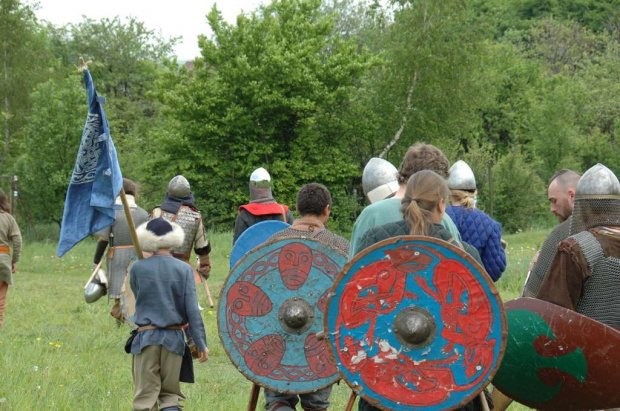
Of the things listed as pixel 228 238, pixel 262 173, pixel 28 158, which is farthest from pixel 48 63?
pixel 262 173

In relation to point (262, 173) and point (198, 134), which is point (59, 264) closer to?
point (198, 134)

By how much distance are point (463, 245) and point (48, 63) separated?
30608mm

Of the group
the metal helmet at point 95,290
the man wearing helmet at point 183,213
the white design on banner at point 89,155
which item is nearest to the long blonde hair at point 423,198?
the white design on banner at point 89,155

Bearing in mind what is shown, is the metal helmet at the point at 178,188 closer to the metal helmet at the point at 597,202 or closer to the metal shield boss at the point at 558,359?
the metal helmet at the point at 597,202

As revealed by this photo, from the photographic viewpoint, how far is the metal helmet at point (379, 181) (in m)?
5.80

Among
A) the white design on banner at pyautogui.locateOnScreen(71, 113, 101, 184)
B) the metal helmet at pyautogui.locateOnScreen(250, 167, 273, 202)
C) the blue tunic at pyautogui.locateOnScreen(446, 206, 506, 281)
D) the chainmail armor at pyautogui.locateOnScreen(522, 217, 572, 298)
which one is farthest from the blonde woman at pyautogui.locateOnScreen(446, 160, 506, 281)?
the metal helmet at pyautogui.locateOnScreen(250, 167, 273, 202)

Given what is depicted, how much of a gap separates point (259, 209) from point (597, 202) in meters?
4.19

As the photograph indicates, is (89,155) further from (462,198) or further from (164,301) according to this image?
(462,198)

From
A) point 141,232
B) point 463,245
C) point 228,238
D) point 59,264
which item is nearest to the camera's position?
point 463,245

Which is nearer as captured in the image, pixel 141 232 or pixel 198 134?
pixel 141 232

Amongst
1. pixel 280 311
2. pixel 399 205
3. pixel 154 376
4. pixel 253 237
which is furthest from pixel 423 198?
pixel 253 237

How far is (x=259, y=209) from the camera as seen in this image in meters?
8.12

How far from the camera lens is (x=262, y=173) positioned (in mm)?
8609

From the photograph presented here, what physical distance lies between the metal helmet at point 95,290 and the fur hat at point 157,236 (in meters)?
3.52
